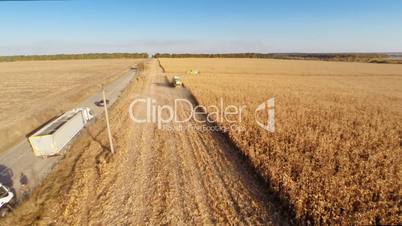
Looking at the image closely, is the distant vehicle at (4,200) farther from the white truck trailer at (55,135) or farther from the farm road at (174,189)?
the white truck trailer at (55,135)

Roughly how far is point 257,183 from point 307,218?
2.20 meters

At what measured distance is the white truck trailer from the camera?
1066 cm

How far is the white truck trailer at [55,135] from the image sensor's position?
1066cm

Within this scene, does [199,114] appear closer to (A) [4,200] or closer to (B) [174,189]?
(B) [174,189]

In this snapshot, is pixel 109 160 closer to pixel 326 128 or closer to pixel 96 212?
pixel 96 212

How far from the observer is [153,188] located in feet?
26.8

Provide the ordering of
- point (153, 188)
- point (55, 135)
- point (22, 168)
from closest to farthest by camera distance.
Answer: point (153, 188), point (22, 168), point (55, 135)

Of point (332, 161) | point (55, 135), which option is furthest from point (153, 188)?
point (332, 161)

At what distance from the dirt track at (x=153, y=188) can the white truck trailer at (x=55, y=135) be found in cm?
75

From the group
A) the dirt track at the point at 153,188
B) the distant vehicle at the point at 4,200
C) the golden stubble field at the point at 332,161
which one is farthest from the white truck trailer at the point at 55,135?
the golden stubble field at the point at 332,161

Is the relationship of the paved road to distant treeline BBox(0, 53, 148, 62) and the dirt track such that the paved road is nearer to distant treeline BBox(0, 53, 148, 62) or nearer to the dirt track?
the dirt track

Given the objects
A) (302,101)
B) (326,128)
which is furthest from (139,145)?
(302,101)

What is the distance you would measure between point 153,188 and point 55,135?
6.10 meters

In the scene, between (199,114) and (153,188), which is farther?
(199,114)
